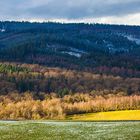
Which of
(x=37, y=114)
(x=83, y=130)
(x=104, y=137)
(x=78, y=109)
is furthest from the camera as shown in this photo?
(x=78, y=109)

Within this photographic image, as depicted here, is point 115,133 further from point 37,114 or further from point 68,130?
point 37,114

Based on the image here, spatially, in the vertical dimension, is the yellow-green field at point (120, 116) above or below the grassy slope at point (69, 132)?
below

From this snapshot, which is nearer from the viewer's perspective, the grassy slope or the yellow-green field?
the grassy slope

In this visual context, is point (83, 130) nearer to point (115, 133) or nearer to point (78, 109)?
point (115, 133)

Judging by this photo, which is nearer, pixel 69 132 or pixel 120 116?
pixel 69 132

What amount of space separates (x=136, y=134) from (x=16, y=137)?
1230cm

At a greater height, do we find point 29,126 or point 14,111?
point 29,126

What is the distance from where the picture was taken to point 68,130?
183 ft

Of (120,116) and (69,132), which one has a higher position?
(69,132)

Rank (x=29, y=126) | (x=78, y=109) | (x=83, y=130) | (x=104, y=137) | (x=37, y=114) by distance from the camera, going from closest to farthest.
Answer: (x=104, y=137) → (x=83, y=130) → (x=29, y=126) → (x=37, y=114) → (x=78, y=109)

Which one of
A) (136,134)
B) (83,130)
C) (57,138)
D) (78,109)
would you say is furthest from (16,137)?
(78,109)

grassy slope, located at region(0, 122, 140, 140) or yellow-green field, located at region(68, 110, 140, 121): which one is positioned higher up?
grassy slope, located at region(0, 122, 140, 140)

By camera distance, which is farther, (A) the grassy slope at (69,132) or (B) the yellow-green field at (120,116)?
(B) the yellow-green field at (120,116)

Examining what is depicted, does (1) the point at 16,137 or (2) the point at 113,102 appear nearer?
(1) the point at 16,137
